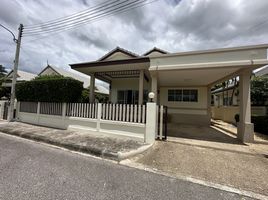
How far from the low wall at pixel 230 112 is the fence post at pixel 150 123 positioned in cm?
1007

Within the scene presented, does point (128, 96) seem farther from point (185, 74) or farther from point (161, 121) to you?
point (161, 121)

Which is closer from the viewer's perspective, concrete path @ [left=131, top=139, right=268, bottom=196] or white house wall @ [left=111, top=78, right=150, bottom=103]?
concrete path @ [left=131, top=139, right=268, bottom=196]

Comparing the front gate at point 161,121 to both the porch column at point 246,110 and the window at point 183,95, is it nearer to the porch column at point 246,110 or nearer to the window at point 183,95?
the porch column at point 246,110

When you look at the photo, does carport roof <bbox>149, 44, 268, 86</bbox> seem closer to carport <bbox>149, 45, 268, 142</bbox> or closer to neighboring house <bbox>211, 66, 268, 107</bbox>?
carport <bbox>149, 45, 268, 142</bbox>

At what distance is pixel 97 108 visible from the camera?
7426 mm

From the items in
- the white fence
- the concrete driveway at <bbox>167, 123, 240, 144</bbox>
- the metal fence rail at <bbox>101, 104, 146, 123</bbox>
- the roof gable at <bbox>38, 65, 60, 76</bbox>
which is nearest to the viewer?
Result: the white fence

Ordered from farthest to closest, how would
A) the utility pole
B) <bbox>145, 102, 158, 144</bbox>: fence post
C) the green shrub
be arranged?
the utility pole → the green shrub → <bbox>145, 102, 158, 144</bbox>: fence post

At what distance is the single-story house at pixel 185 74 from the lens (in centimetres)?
624

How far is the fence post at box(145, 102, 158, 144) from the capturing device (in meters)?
6.10

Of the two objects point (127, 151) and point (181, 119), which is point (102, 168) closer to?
point (127, 151)

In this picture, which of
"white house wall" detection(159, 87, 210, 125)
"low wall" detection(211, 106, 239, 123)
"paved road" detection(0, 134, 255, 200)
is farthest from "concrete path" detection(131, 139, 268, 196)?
"low wall" detection(211, 106, 239, 123)

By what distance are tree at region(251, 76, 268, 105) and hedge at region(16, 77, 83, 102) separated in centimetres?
1412

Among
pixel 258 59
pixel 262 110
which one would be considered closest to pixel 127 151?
pixel 258 59

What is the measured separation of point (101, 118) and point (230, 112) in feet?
40.2
